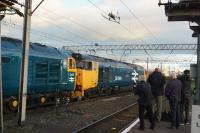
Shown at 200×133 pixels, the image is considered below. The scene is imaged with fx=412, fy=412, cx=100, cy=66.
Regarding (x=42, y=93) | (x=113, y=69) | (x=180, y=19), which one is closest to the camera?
(x=180, y=19)

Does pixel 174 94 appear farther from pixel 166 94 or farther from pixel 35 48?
pixel 35 48

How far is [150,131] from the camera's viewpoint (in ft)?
44.3

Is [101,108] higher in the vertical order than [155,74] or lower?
lower

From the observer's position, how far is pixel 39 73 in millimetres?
20328

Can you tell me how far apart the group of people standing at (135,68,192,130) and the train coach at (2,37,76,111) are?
6486 millimetres

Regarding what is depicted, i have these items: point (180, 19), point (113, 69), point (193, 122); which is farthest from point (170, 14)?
point (113, 69)

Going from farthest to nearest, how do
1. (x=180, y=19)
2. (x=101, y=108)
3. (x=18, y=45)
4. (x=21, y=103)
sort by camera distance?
(x=101, y=108)
(x=18, y=45)
(x=21, y=103)
(x=180, y=19)

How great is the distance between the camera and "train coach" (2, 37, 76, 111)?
1788 centimetres

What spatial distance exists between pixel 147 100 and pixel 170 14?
2.85m

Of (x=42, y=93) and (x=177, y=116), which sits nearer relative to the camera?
(x=177, y=116)

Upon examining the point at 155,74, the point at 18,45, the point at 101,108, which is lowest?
the point at 101,108

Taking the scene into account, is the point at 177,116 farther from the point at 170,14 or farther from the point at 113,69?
the point at 113,69

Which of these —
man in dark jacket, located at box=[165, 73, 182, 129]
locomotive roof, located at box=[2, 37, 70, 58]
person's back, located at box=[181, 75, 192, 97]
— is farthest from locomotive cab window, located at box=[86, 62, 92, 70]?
man in dark jacket, located at box=[165, 73, 182, 129]

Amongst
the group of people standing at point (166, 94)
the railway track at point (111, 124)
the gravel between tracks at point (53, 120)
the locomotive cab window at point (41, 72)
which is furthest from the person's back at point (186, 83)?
the locomotive cab window at point (41, 72)
